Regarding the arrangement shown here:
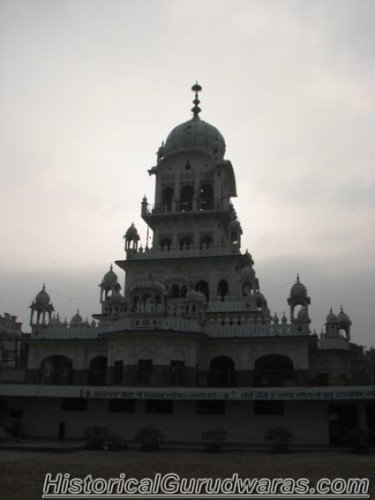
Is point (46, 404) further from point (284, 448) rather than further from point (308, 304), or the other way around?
point (308, 304)

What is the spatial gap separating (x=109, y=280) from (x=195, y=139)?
64.4 ft

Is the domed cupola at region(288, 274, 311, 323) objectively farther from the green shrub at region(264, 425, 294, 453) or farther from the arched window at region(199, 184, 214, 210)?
the arched window at region(199, 184, 214, 210)

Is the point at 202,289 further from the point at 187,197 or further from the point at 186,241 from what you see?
the point at 187,197

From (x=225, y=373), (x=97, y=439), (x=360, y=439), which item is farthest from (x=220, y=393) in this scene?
(x=360, y=439)

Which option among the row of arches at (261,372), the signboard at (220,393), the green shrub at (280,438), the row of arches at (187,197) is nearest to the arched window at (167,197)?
the row of arches at (187,197)

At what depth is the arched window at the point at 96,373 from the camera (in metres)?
40.9

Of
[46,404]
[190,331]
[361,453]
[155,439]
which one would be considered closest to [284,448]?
[361,453]

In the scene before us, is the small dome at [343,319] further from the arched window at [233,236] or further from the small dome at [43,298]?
the small dome at [43,298]

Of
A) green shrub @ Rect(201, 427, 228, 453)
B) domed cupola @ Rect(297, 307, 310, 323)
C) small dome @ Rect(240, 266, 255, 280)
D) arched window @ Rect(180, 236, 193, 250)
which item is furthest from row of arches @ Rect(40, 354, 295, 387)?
arched window @ Rect(180, 236, 193, 250)

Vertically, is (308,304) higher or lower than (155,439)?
higher

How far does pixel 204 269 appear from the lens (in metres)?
50.2

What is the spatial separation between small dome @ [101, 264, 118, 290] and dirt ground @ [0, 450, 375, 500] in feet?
71.0

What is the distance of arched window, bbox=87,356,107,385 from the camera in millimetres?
40938

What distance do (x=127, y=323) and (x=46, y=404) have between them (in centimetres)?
860
